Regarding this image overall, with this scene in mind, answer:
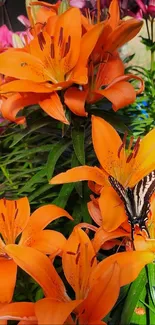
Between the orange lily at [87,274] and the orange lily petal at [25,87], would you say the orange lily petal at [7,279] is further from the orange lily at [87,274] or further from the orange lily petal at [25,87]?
the orange lily petal at [25,87]

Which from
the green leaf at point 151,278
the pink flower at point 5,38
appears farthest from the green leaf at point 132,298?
the pink flower at point 5,38

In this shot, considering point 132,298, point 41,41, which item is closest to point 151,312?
point 132,298

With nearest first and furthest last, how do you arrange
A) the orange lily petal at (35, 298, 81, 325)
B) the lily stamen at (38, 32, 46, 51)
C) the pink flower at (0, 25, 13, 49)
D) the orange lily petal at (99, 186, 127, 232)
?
the orange lily petal at (35, 298, 81, 325)
the orange lily petal at (99, 186, 127, 232)
the lily stamen at (38, 32, 46, 51)
the pink flower at (0, 25, 13, 49)

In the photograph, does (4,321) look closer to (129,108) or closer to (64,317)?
(64,317)

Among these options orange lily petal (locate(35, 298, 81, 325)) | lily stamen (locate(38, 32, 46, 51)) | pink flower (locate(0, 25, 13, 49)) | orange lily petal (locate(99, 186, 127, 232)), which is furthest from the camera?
pink flower (locate(0, 25, 13, 49))

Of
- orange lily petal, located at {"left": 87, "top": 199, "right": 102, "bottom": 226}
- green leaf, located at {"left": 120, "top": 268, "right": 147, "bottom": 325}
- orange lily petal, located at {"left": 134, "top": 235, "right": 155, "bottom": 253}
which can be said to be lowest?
green leaf, located at {"left": 120, "top": 268, "right": 147, "bottom": 325}

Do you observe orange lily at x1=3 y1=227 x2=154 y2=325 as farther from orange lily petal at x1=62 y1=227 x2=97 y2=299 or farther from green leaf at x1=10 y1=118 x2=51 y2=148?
green leaf at x1=10 y1=118 x2=51 y2=148

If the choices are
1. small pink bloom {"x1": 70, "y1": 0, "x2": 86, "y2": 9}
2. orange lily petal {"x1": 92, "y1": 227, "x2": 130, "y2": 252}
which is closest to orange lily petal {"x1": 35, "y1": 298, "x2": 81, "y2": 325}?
orange lily petal {"x1": 92, "y1": 227, "x2": 130, "y2": 252}
